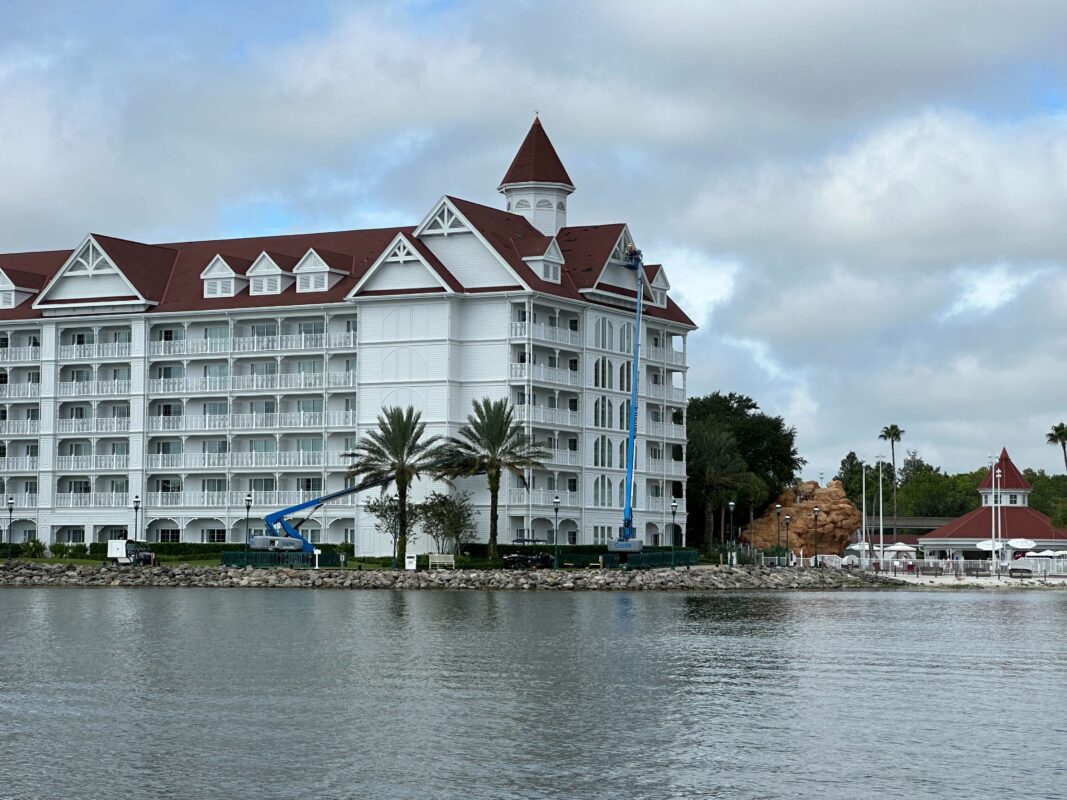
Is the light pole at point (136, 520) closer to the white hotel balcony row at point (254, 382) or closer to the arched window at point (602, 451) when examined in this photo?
the white hotel balcony row at point (254, 382)

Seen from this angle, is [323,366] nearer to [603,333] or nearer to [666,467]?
[603,333]

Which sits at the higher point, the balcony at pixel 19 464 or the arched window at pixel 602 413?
the arched window at pixel 602 413

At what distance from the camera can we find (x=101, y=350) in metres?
105

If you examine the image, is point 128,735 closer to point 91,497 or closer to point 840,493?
point 91,497

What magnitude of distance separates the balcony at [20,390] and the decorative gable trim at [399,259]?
77.1ft

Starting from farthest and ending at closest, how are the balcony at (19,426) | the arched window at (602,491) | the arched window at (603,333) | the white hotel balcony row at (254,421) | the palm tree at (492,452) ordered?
1. the balcony at (19,426)
2. the arched window at (603,333)
3. the arched window at (602,491)
4. the white hotel balcony row at (254,421)
5. the palm tree at (492,452)

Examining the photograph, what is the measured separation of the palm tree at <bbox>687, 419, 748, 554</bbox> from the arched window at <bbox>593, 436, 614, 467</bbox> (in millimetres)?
12782

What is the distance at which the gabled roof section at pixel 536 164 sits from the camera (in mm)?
106500

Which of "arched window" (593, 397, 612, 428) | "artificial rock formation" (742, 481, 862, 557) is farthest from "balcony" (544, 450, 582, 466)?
"artificial rock formation" (742, 481, 862, 557)

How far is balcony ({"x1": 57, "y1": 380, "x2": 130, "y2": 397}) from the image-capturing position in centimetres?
10538

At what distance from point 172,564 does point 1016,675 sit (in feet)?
200

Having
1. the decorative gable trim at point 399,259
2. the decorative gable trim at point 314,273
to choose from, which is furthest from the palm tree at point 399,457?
the decorative gable trim at point 314,273

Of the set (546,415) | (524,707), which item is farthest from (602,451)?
(524,707)

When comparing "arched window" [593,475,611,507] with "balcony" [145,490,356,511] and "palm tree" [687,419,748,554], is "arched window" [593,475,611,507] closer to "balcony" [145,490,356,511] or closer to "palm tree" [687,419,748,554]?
"palm tree" [687,419,748,554]
